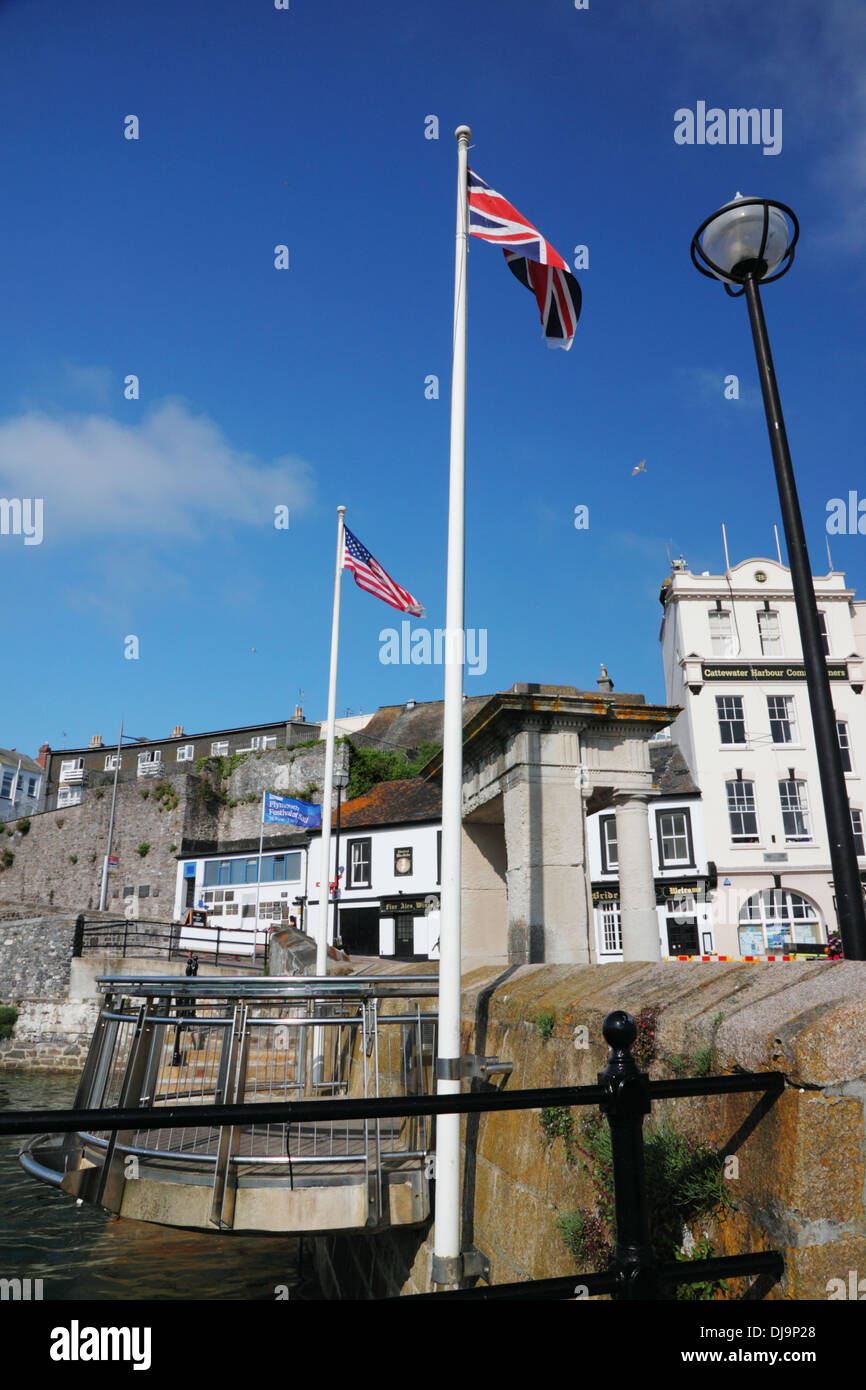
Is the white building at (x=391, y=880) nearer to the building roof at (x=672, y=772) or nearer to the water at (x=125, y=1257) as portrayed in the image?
the building roof at (x=672, y=772)

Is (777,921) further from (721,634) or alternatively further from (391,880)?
(391,880)

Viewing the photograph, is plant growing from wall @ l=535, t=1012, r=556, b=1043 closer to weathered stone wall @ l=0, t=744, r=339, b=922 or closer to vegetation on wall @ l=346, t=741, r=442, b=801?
vegetation on wall @ l=346, t=741, r=442, b=801

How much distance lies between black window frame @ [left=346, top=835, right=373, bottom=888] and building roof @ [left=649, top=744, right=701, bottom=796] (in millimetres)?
12239

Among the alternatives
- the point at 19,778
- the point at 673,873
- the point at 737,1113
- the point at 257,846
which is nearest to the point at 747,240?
the point at 737,1113

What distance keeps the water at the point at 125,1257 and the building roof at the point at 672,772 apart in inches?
786

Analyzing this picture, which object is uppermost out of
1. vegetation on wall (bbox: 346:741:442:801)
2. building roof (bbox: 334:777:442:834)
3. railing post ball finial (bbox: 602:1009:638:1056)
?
vegetation on wall (bbox: 346:741:442:801)

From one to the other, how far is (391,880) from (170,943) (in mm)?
8984

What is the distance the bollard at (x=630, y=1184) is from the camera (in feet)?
7.20

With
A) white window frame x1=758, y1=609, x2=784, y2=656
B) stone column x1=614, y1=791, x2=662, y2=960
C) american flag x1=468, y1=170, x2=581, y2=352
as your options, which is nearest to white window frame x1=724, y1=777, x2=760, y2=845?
white window frame x1=758, y1=609, x2=784, y2=656

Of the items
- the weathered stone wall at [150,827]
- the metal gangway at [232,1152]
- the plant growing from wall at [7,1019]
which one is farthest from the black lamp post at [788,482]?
the weathered stone wall at [150,827]

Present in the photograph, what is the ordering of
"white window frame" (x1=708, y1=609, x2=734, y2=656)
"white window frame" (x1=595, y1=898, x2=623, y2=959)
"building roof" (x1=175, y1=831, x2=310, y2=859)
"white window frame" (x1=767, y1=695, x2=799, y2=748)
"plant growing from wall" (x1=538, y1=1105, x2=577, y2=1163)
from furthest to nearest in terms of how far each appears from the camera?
1. "building roof" (x1=175, y1=831, x2=310, y2=859)
2. "white window frame" (x1=708, y1=609, x2=734, y2=656)
3. "white window frame" (x1=767, y1=695, x2=799, y2=748)
4. "white window frame" (x1=595, y1=898, x2=623, y2=959)
5. "plant growing from wall" (x1=538, y1=1105, x2=577, y2=1163)

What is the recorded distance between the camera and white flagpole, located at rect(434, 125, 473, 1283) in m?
4.64
